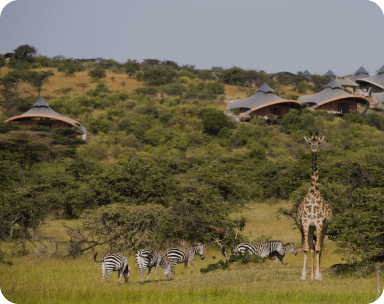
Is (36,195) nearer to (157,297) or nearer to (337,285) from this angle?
(157,297)

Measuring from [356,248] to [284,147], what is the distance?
1700 inches

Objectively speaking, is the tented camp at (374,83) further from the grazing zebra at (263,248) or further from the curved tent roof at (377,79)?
the grazing zebra at (263,248)

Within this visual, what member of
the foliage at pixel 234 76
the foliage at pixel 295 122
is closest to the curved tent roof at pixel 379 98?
the foliage at pixel 295 122

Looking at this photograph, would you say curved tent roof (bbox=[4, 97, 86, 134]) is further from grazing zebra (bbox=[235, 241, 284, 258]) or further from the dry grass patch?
grazing zebra (bbox=[235, 241, 284, 258])

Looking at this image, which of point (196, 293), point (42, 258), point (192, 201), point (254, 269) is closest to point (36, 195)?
point (42, 258)

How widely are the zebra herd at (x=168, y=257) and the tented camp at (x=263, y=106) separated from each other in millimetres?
55826

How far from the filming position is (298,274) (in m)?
11.0

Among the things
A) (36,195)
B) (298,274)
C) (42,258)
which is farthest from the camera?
(36,195)

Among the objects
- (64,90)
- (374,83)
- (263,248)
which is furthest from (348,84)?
(263,248)

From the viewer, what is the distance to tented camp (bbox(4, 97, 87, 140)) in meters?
58.7

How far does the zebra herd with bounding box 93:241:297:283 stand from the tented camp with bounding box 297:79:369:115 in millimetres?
62361

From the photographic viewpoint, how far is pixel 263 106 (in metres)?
70.1

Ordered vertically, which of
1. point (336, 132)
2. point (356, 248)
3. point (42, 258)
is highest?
point (336, 132)

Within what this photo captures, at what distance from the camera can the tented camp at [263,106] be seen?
7056 cm
